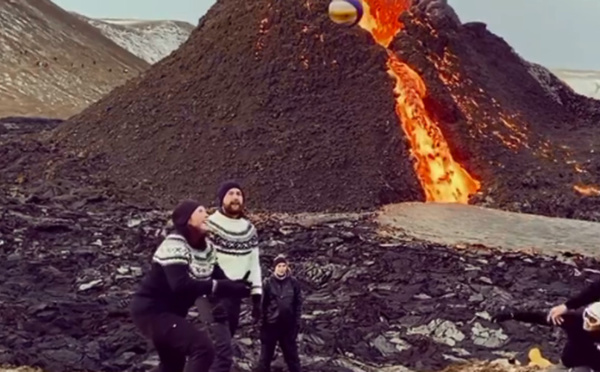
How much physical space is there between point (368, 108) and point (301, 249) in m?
7.52

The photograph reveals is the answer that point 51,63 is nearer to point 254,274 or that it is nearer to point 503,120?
point 503,120

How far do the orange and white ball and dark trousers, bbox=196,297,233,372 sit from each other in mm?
13879

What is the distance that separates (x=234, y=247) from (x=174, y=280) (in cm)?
128

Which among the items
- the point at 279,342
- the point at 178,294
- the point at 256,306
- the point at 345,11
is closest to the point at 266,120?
the point at 345,11

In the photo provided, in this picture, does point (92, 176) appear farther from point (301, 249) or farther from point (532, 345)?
point (532, 345)

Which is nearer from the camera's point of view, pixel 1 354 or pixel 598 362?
pixel 598 362

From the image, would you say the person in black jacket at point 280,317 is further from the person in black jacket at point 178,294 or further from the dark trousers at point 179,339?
the dark trousers at point 179,339

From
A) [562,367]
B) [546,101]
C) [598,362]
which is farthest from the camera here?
[546,101]

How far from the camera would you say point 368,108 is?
23391mm

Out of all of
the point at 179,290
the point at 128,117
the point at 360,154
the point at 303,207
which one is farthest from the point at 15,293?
the point at 128,117

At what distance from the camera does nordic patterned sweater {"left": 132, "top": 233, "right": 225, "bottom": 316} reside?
8.34 metres

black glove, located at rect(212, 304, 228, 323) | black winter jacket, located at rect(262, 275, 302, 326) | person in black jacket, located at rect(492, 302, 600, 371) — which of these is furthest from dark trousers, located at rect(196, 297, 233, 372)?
person in black jacket, located at rect(492, 302, 600, 371)

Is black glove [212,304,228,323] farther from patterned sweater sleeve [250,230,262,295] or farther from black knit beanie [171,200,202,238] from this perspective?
black knit beanie [171,200,202,238]

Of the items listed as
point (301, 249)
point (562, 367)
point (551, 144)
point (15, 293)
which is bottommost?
point (15, 293)
